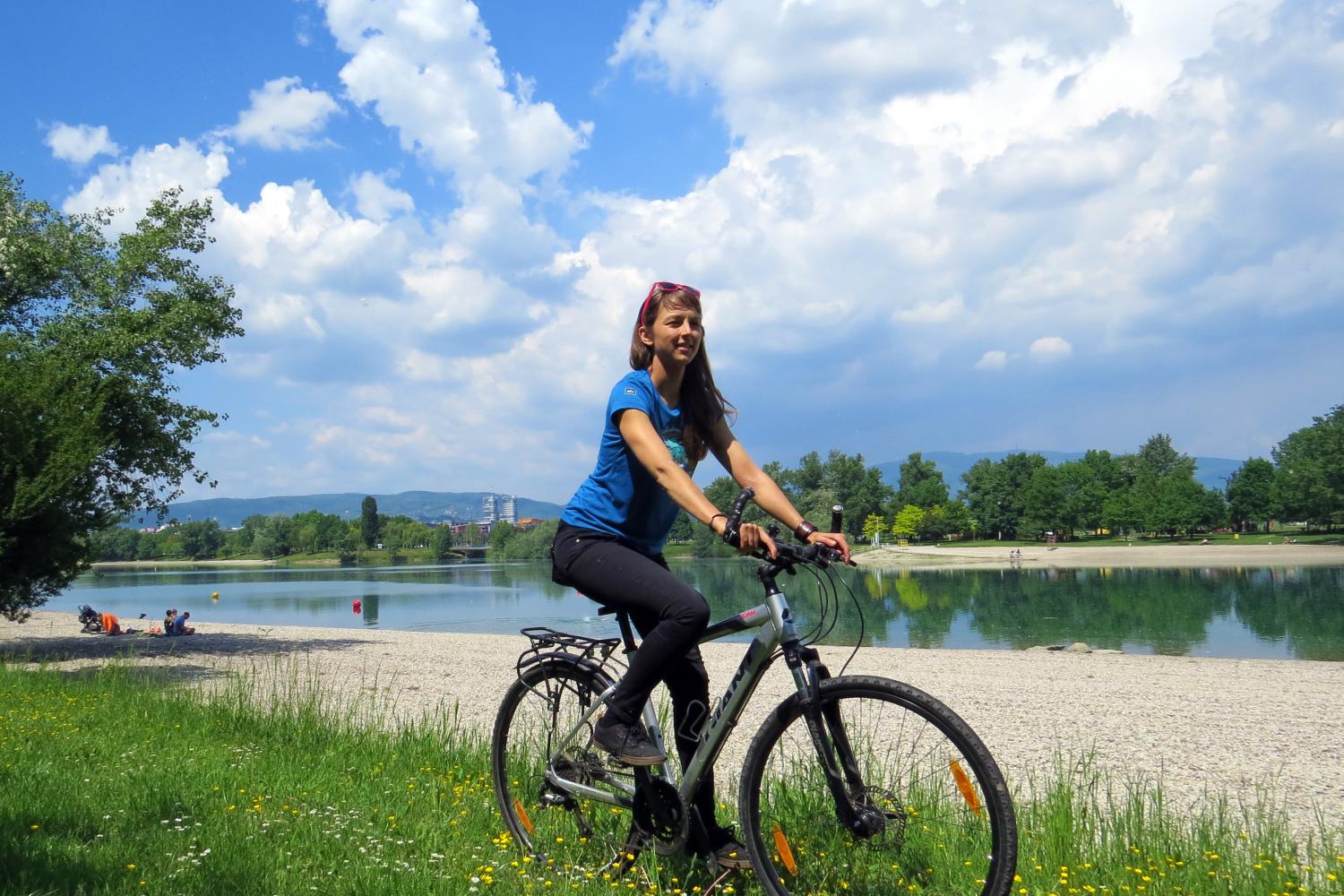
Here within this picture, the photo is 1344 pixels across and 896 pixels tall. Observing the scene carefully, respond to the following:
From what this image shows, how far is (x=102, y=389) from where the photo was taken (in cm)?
1402

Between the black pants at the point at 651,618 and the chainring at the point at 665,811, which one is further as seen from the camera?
the chainring at the point at 665,811

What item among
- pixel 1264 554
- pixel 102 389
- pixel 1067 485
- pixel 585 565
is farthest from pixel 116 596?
pixel 1067 485

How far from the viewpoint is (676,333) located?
3.24 meters

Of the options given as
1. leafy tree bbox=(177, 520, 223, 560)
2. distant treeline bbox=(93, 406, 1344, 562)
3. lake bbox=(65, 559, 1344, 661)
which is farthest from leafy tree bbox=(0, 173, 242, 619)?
leafy tree bbox=(177, 520, 223, 560)

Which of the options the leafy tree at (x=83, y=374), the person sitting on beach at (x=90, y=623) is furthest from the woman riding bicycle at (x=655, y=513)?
the person sitting on beach at (x=90, y=623)

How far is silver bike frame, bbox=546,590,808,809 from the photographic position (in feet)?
9.25

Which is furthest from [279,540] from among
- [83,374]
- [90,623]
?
[83,374]

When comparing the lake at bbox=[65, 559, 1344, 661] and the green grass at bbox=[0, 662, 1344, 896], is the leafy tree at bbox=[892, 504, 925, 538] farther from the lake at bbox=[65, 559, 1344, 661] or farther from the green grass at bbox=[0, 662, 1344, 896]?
the green grass at bbox=[0, 662, 1344, 896]

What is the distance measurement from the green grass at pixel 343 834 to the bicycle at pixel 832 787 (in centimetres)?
15

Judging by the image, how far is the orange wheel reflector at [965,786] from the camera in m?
2.53

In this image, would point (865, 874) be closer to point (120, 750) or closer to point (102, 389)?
point (120, 750)

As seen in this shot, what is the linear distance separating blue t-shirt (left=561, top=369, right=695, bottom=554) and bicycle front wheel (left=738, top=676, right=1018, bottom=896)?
0.79m

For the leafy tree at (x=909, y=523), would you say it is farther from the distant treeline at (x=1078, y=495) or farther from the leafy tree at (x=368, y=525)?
the leafy tree at (x=368, y=525)

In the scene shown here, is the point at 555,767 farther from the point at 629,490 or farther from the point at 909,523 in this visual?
the point at 909,523
